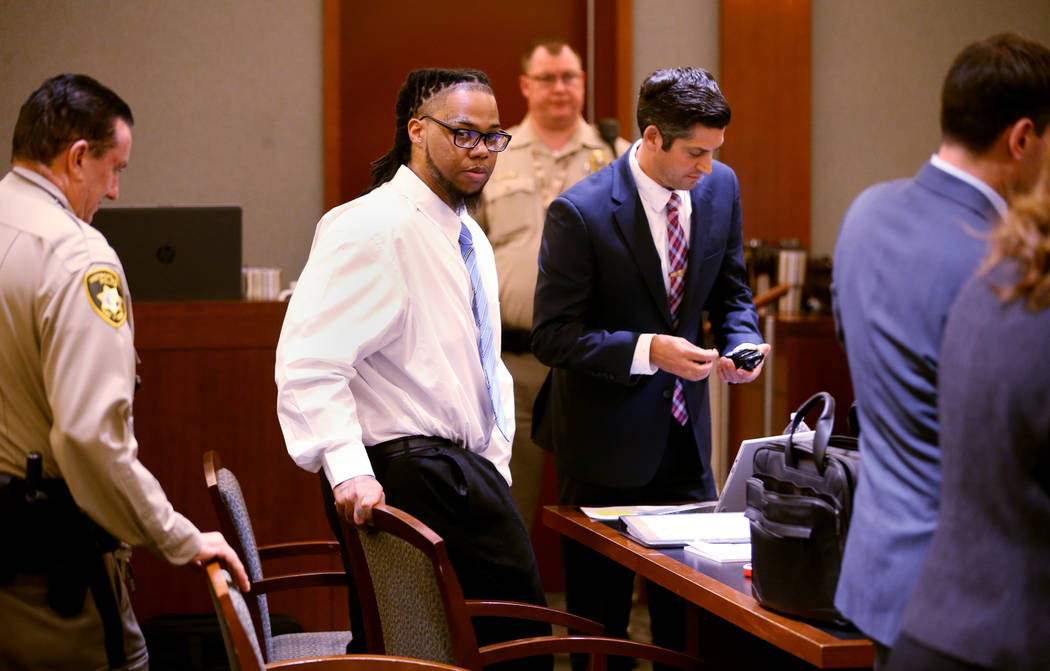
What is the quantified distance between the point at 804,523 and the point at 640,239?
3.71 feet

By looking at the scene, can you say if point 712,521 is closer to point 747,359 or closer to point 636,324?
point 747,359

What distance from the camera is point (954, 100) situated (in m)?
1.37

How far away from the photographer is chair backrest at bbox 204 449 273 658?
7.59 ft

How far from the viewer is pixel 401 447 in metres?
2.13

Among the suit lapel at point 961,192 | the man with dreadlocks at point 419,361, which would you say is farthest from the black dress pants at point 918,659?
the man with dreadlocks at point 419,361

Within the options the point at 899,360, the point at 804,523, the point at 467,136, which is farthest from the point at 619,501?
the point at 899,360

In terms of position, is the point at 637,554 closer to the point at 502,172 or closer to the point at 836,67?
the point at 502,172

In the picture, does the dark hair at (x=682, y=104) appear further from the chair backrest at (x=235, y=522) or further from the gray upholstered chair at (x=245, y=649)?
the gray upholstered chair at (x=245, y=649)

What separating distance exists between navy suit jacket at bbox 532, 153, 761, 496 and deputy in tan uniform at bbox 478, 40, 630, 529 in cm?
130

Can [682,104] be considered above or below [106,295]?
above

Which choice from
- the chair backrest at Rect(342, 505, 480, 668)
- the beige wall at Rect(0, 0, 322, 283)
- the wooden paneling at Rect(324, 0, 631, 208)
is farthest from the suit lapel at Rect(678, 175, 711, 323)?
the beige wall at Rect(0, 0, 322, 283)

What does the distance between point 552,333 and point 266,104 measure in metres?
2.75

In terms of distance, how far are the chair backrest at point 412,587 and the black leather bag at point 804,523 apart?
47 cm

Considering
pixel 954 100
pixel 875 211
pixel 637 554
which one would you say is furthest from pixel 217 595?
pixel 954 100
